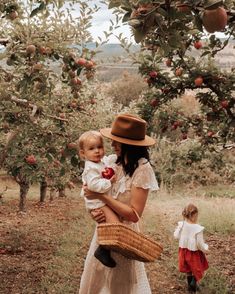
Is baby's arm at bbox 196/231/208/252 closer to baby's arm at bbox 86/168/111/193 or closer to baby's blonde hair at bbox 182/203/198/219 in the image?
baby's blonde hair at bbox 182/203/198/219

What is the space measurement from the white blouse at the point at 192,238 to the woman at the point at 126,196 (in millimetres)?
2664

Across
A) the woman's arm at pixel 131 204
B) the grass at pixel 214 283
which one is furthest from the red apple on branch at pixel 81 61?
the grass at pixel 214 283

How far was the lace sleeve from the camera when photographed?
2938mm

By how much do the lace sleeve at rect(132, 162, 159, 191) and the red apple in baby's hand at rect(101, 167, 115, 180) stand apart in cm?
14

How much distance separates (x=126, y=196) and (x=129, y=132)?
391 mm

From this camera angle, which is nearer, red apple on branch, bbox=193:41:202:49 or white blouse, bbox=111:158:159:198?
white blouse, bbox=111:158:159:198

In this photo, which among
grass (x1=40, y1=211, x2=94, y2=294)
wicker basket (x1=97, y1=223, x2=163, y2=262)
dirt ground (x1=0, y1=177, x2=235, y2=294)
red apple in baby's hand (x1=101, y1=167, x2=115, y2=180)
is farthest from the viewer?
Answer: dirt ground (x1=0, y1=177, x2=235, y2=294)

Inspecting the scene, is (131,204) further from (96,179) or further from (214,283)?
(214,283)

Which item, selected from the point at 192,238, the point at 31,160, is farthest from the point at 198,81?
the point at 31,160

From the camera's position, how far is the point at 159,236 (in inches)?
393

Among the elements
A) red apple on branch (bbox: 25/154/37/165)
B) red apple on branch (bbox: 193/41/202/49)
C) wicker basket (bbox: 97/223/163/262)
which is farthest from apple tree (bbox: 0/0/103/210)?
wicker basket (bbox: 97/223/163/262)

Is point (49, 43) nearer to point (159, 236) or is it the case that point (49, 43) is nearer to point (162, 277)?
point (162, 277)

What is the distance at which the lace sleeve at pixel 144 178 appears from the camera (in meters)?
2.94

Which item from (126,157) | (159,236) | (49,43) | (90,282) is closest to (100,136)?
(126,157)
